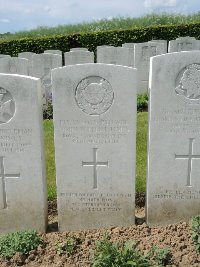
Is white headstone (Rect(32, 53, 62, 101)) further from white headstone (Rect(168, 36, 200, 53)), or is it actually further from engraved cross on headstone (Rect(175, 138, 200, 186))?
engraved cross on headstone (Rect(175, 138, 200, 186))

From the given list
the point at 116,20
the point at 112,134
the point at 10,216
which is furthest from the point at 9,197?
the point at 116,20

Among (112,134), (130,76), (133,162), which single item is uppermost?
(130,76)

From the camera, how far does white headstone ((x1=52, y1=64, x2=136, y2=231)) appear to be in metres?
3.96

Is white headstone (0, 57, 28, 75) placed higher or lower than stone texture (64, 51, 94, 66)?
lower

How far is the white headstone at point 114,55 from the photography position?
33.6 feet

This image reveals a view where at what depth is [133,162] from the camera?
4195mm

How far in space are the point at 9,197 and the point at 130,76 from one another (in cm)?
181

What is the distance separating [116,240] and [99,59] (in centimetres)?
702

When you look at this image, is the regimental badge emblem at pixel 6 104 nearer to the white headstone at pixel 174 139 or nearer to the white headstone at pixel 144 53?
the white headstone at pixel 174 139

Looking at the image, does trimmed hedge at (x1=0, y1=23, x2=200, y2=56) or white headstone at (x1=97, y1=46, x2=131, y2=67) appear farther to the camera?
trimmed hedge at (x1=0, y1=23, x2=200, y2=56)

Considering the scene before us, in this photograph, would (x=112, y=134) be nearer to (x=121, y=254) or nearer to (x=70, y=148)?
(x=70, y=148)

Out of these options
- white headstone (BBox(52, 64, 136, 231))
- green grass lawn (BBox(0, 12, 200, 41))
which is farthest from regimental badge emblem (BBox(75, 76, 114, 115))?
green grass lawn (BBox(0, 12, 200, 41))

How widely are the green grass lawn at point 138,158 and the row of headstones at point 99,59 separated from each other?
1.45 m

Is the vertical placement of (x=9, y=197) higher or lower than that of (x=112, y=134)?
lower
